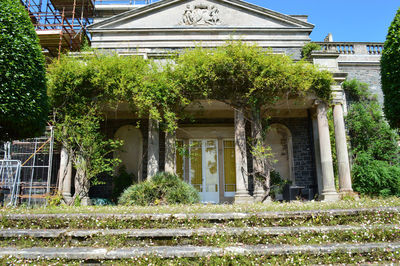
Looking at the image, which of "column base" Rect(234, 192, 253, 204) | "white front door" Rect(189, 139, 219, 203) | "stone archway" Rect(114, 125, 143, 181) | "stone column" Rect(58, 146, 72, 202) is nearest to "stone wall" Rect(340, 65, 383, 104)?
"white front door" Rect(189, 139, 219, 203)

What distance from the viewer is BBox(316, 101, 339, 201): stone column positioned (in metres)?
10.2

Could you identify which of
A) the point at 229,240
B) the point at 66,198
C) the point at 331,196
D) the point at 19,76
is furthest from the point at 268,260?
the point at 66,198

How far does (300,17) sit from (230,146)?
26.6 feet

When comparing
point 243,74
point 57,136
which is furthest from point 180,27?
point 57,136

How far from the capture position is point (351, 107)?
1458cm

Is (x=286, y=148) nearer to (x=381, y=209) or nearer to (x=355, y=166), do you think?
(x=355, y=166)

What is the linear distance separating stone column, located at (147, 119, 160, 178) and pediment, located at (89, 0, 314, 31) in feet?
22.5

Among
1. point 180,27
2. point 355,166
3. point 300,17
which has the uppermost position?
point 300,17

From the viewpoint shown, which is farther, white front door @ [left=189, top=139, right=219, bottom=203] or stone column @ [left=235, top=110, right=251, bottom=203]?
white front door @ [left=189, top=139, right=219, bottom=203]

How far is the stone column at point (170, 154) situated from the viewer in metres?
10.1

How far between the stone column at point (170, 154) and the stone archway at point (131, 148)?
3.52m

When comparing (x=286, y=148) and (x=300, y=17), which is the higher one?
(x=300, y=17)

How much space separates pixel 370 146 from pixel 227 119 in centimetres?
649

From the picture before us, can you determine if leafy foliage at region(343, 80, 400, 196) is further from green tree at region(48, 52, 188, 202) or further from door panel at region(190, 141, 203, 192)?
green tree at region(48, 52, 188, 202)
